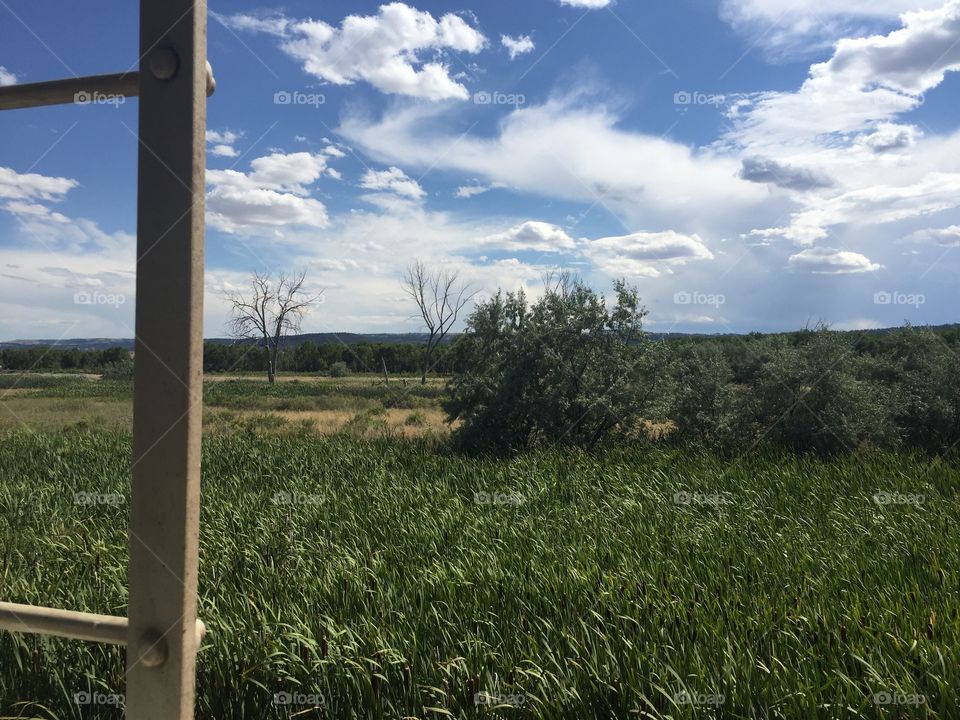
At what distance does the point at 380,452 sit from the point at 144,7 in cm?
1100

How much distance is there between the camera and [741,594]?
4.29 meters

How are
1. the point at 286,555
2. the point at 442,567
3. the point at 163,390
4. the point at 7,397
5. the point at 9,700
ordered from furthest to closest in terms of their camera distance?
the point at 7,397 < the point at 286,555 < the point at 442,567 < the point at 9,700 < the point at 163,390

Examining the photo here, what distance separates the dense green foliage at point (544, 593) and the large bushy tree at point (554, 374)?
3729mm

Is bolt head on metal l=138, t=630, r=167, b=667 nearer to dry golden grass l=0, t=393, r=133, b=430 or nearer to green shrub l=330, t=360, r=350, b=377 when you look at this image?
dry golden grass l=0, t=393, r=133, b=430

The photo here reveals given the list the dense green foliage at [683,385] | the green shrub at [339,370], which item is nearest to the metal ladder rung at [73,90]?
the dense green foliage at [683,385]

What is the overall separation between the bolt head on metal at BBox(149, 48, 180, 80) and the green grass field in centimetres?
280

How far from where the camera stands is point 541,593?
4398mm

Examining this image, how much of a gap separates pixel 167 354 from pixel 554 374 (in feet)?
38.6

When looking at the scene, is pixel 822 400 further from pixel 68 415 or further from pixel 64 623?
pixel 68 415

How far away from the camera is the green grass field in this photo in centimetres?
312

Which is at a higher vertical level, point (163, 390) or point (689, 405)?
point (163, 390)

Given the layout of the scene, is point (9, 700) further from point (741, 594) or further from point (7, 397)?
point (7, 397)

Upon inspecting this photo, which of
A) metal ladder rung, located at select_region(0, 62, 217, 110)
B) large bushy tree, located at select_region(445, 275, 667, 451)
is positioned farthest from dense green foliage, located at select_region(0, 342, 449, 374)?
metal ladder rung, located at select_region(0, 62, 217, 110)

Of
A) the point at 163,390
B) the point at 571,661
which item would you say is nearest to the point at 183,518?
the point at 163,390
